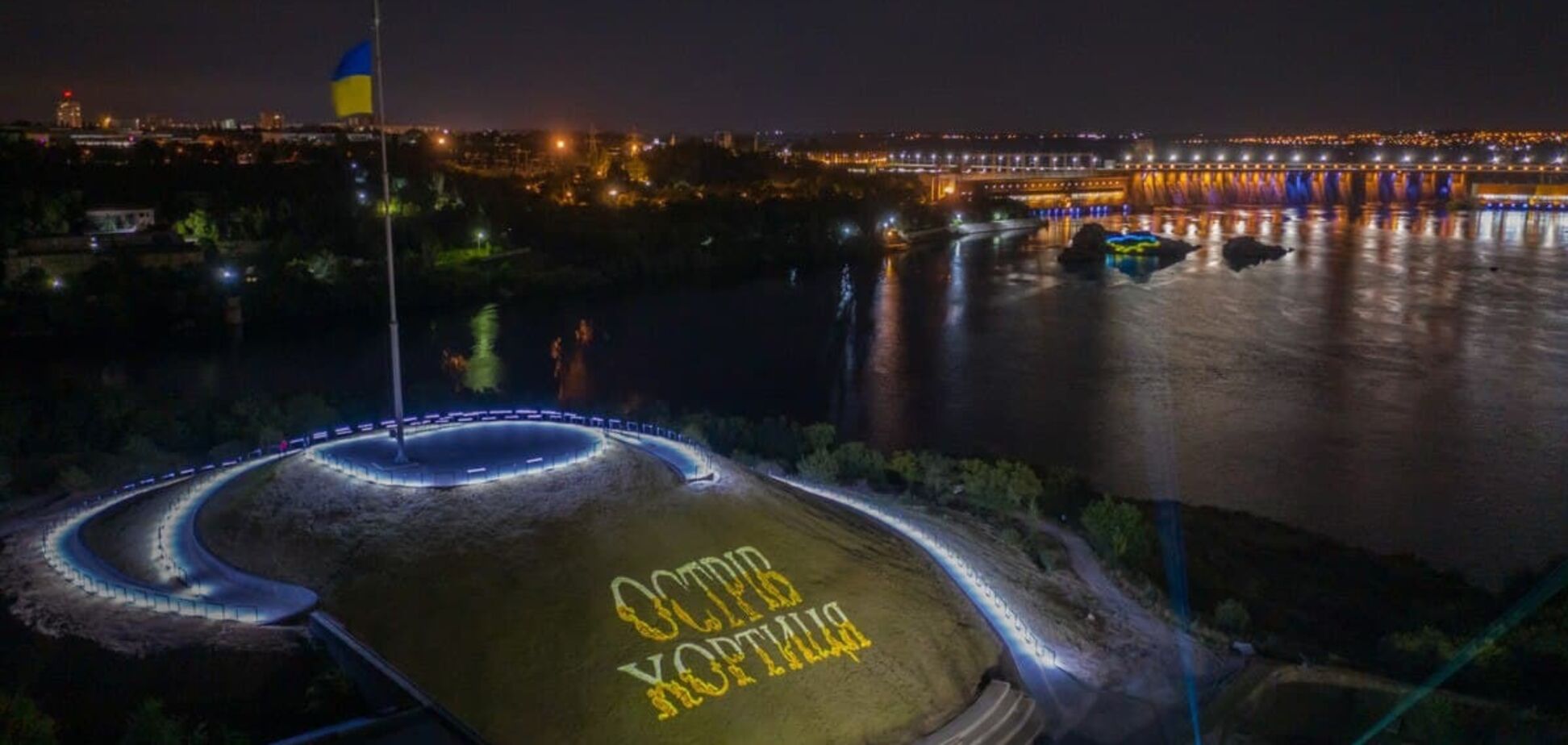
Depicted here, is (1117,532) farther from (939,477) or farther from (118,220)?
(118,220)

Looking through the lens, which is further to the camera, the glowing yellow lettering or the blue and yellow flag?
the blue and yellow flag

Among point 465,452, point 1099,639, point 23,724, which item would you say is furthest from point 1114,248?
point 23,724

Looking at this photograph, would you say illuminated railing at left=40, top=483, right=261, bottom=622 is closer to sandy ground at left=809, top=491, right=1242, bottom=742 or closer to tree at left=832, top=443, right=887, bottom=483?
sandy ground at left=809, top=491, right=1242, bottom=742

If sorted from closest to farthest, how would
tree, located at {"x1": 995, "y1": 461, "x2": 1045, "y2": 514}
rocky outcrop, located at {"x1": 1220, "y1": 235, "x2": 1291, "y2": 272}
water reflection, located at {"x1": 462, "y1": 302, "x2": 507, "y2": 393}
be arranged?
tree, located at {"x1": 995, "y1": 461, "x2": 1045, "y2": 514}, water reflection, located at {"x1": 462, "y1": 302, "x2": 507, "y2": 393}, rocky outcrop, located at {"x1": 1220, "y1": 235, "x2": 1291, "y2": 272}

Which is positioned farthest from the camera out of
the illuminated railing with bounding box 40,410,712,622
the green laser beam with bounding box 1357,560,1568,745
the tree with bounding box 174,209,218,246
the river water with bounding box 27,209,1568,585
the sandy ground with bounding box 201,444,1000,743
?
the tree with bounding box 174,209,218,246

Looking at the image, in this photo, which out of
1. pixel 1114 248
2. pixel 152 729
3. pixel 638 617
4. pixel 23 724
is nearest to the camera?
pixel 23 724

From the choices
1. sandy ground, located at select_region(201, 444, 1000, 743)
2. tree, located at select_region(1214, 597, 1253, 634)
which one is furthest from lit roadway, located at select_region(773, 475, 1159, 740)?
tree, located at select_region(1214, 597, 1253, 634)

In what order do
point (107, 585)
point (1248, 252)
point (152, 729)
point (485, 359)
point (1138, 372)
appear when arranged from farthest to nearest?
1. point (1248, 252)
2. point (485, 359)
3. point (1138, 372)
4. point (107, 585)
5. point (152, 729)
